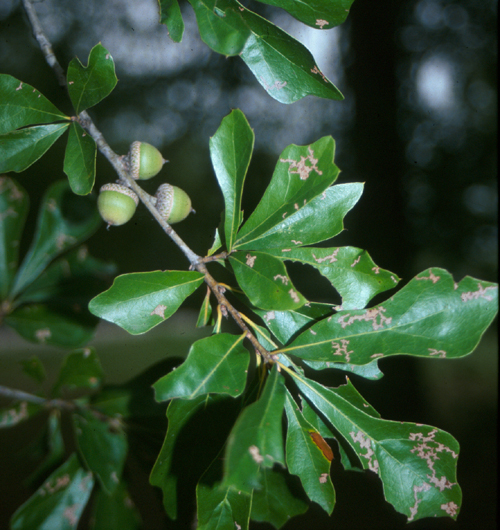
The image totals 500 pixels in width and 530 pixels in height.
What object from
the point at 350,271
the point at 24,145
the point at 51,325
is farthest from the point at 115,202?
the point at 51,325

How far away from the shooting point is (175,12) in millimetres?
487

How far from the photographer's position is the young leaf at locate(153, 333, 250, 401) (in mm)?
437

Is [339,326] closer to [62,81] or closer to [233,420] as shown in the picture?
[233,420]

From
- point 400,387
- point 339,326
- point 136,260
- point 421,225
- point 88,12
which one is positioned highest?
point 88,12

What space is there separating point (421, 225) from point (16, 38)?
6.87 ft

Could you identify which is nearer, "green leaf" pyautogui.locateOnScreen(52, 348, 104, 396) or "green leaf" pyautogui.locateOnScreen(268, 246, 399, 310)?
"green leaf" pyautogui.locateOnScreen(268, 246, 399, 310)

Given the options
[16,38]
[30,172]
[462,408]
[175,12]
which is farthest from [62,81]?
[462,408]

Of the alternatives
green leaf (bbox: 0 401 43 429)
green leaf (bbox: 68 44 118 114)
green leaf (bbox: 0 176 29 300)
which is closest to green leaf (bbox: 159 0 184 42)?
green leaf (bbox: 68 44 118 114)

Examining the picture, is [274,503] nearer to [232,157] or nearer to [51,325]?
[232,157]

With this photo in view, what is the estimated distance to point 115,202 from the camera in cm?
65

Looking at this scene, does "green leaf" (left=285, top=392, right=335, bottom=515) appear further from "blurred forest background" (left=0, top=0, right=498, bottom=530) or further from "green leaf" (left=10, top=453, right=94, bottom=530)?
"blurred forest background" (left=0, top=0, right=498, bottom=530)

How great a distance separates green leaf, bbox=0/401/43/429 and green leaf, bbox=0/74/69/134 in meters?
0.68

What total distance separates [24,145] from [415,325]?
2.06ft

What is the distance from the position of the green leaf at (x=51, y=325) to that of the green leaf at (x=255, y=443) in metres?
0.84
